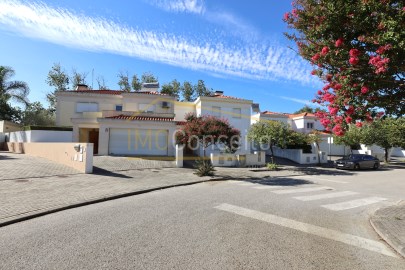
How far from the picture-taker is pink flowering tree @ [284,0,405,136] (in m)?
5.41

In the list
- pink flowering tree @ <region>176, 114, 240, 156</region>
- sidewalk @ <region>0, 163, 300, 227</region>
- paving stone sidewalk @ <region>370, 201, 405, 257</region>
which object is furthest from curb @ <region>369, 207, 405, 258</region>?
pink flowering tree @ <region>176, 114, 240, 156</region>

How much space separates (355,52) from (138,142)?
19.7 metres

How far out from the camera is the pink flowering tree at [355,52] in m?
5.41

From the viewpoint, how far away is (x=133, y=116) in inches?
977

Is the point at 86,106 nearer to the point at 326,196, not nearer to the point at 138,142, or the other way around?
the point at 138,142

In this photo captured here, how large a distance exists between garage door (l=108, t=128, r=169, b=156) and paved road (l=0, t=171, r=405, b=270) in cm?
1451

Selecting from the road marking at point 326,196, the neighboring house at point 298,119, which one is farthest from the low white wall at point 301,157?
the road marking at point 326,196

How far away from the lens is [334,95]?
7.37m

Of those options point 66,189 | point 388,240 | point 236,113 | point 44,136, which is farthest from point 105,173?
point 236,113

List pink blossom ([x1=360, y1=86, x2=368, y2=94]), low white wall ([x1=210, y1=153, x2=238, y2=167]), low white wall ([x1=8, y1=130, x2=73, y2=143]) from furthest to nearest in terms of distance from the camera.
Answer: low white wall ([x1=8, y1=130, x2=73, y2=143]) → low white wall ([x1=210, y1=153, x2=238, y2=167]) → pink blossom ([x1=360, y1=86, x2=368, y2=94])

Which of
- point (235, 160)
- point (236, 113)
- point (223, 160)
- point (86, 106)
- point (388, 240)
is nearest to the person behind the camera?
point (388, 240)

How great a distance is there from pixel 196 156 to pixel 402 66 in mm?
22354

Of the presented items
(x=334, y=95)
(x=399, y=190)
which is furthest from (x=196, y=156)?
(x=334, y=95)

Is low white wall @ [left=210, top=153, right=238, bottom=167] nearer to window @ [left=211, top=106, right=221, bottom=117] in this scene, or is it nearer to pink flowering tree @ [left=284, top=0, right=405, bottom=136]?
window @ [left=211, top=106, right=221, bottom=117]
